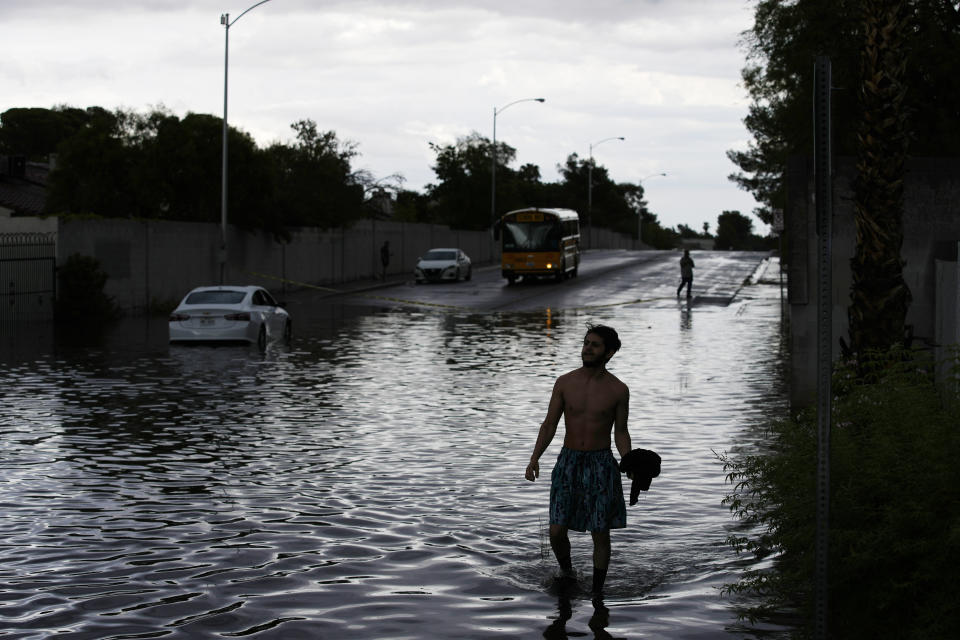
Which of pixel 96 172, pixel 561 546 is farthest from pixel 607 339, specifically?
pixel 96 172

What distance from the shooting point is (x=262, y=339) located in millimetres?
26953

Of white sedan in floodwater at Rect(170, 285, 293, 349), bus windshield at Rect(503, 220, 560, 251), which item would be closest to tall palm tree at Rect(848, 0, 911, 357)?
white sedan in floodwater at Rect(170, 285, 293, 349)

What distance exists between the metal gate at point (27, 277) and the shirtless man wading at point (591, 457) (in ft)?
91.5

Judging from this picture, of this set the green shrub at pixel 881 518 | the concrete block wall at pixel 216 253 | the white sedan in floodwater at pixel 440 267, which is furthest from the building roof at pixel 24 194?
the green shrub at pixel 881 518

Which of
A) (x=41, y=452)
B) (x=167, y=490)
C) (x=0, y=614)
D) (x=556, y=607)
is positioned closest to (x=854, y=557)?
(x=556, y=607)

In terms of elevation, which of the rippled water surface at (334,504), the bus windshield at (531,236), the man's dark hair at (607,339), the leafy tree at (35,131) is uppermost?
the leafy tree at (35,131)

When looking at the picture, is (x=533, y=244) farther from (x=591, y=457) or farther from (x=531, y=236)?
(x=591, y=457)

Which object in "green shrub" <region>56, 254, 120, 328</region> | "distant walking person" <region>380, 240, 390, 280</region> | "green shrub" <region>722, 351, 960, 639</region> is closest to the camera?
"green shrub" <region>722, 351, 960, 639</region>

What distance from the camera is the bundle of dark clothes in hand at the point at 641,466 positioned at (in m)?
7.86

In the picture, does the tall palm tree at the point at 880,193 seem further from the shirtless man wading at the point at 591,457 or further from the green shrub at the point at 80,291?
the green shrub at the point at 80,291

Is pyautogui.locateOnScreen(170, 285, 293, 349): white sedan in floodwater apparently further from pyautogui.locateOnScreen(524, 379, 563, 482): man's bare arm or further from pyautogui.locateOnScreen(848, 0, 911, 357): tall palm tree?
pyautogui.locateOnScreen(524, 379, 563, 482): man's bare arm

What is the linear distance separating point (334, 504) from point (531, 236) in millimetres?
48765

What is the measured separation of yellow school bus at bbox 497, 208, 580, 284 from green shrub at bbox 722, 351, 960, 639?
50415 mm

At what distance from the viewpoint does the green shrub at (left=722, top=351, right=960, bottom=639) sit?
6.43 meters
